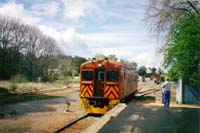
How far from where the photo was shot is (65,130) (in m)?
15.3

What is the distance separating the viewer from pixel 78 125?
1705 cm

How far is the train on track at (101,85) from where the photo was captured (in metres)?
20.9

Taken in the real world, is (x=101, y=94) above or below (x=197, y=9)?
below

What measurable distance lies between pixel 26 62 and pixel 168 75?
50445 mm

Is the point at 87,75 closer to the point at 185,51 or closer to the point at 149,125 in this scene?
the point at 185,51

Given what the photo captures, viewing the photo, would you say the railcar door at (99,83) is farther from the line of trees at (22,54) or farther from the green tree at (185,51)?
the line of trees at (22,54)

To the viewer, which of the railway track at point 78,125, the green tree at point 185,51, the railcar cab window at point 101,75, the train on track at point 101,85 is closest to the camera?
the railway track at point 78,125

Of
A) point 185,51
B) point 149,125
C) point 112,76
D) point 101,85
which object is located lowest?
point 149,125

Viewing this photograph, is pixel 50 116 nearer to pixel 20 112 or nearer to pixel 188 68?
pixel 20 112

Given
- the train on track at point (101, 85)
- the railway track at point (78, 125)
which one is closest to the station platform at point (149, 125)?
the railway track at point (78, 125)

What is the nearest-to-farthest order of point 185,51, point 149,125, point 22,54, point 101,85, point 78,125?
point 149,125 → point 78,125 → point 101,85 → point 185,51 → point 22,54

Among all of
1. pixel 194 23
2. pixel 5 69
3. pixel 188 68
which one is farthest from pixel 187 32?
pixel 5 69

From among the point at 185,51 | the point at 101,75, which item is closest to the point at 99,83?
the point at 101,75

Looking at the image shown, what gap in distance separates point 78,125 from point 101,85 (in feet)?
15.4
